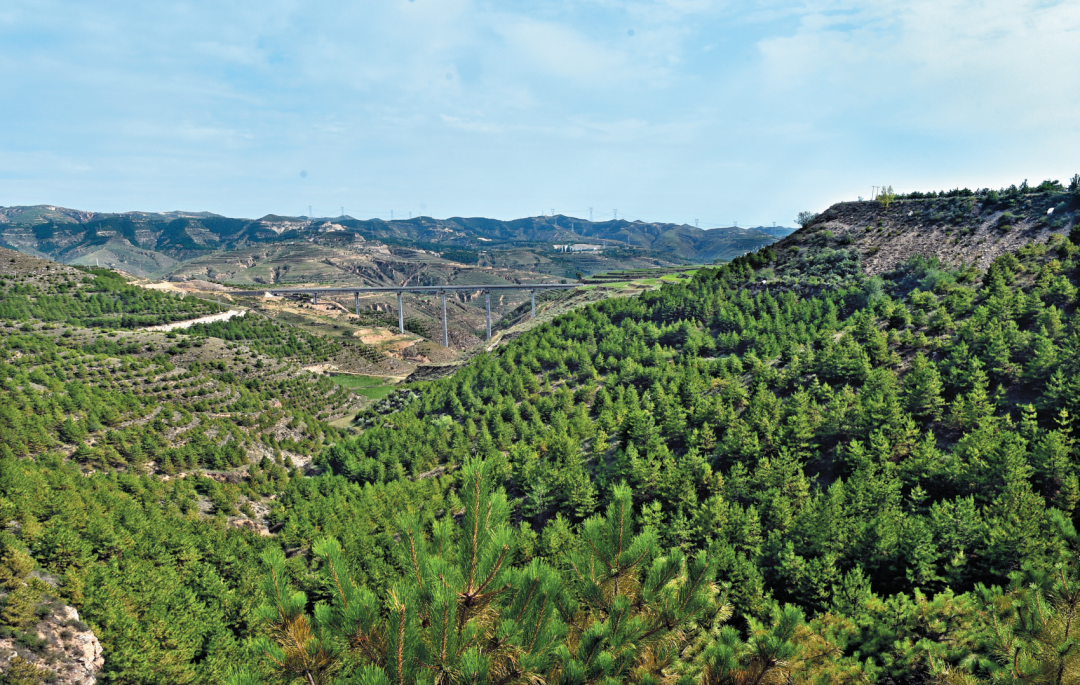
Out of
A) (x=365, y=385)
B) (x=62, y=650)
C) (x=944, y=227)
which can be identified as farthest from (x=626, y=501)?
(x=365, y=385)

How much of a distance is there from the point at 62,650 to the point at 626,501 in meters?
25.1

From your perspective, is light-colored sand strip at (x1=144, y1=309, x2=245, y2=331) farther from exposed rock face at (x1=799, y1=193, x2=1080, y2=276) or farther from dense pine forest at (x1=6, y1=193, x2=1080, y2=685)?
exposed rock face at (x1=799, y1=193, x2=1080, y2=276)

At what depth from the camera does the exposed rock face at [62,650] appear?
18641 millimetres

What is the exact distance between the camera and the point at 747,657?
802 cm

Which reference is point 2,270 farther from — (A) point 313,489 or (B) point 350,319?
(A) point 313,489

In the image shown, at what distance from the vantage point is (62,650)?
766 inches

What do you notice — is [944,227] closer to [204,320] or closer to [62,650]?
[62,650]

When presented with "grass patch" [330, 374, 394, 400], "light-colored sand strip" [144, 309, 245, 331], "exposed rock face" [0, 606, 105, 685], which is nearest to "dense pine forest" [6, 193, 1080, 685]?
"exposed rock face" [0, 606, 105, 685]

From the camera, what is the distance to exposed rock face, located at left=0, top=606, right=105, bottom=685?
734 inches

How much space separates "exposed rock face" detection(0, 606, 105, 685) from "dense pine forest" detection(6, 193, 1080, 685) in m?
0.35

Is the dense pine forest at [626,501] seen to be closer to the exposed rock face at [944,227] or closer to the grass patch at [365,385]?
the exposed rock face at [944,227]

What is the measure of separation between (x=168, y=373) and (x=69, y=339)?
793 inches

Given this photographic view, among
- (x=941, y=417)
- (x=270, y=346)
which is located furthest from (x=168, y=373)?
(x=941, y=417)

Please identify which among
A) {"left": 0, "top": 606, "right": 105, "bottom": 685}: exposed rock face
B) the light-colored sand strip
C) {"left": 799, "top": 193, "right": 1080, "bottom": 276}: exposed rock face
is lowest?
{"left": 0, "top": 606, "right": 105, "bottom": 685}: exposed rock face
